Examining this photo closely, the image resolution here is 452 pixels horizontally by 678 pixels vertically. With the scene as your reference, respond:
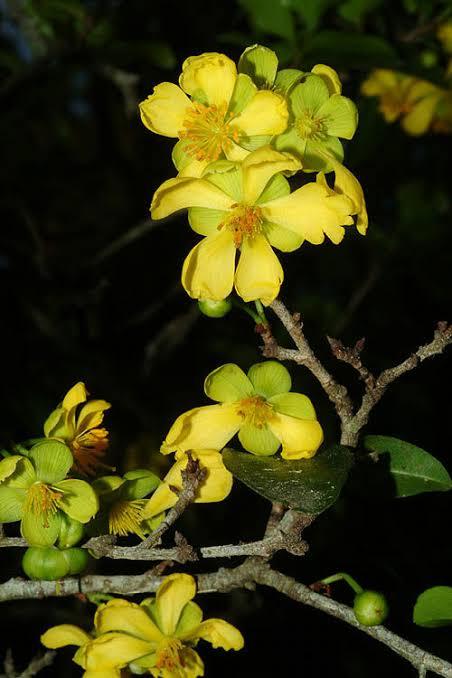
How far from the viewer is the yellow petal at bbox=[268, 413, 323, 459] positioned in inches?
53.5

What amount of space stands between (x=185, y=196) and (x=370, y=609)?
0.63m

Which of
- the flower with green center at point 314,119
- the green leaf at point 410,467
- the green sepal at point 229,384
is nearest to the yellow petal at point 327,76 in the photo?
the flower with green center at point 314,119

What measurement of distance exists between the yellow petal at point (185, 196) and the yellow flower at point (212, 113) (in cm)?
2

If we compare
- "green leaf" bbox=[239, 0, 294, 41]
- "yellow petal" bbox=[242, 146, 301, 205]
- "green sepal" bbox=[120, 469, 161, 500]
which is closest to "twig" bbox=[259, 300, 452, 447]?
"yellow petal" bbox=[242, 146, 301, 205]

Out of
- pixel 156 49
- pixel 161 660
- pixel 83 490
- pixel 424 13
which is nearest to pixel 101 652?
pixel 161 660

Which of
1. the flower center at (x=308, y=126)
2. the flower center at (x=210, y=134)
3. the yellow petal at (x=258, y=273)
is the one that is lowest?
the yellow petal at (x=258, y=273)

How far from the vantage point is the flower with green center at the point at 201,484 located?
1384 mm

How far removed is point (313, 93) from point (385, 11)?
4.40ft

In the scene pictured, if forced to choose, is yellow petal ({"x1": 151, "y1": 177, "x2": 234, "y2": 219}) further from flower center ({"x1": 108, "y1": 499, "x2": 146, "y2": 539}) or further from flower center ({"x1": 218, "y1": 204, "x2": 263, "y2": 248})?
flower center ({"x1": 108, "y1": 499, "x2": 146, "y2": 539})

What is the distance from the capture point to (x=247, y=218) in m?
1.36

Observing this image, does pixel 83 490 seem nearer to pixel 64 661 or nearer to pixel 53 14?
pixel 64 661

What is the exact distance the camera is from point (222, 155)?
1312 mm

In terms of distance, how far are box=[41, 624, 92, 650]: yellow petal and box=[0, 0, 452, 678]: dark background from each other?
1.15 ft

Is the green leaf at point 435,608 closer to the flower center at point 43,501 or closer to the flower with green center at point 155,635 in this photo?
the flower with green center at point 155,635
